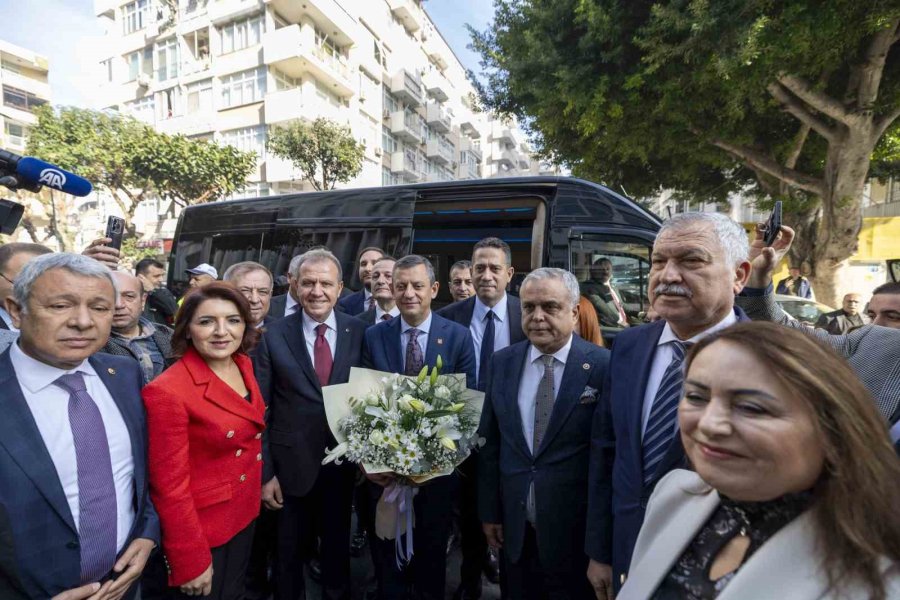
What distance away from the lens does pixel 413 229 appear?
6.27m

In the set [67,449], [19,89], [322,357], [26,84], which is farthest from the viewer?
[26,84]

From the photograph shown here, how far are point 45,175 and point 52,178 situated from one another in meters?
0.03

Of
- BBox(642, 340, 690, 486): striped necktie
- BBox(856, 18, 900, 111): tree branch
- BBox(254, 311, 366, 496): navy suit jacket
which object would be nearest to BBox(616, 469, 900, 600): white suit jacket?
BBox(642, 340, 690, 486): striped necktie

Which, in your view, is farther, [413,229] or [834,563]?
[413,229]

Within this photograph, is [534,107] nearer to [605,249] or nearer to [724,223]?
[605,249]

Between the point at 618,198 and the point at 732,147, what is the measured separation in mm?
6911

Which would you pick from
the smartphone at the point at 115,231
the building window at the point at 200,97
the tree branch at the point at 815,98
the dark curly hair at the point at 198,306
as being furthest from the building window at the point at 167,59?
the dark curly hair at the point at 198,306

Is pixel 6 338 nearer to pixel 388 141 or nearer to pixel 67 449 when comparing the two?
pixel 67 449

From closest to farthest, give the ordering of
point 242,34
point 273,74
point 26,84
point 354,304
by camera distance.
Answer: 1. point 354,304
2. point 273,74
3. point 242,34
4. point 26,84

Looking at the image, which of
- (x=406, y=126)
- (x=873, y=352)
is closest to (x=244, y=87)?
(x=406, y=126)

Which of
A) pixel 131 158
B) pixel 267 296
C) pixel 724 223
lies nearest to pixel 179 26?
pixel 131 158

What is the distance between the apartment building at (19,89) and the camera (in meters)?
30.5

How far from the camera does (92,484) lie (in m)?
1.66

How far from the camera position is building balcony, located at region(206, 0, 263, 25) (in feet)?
74.9
